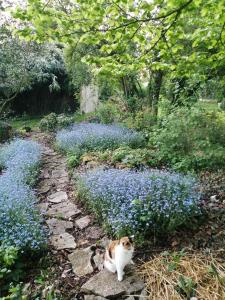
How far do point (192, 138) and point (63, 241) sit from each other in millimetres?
3815

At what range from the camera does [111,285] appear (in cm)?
317

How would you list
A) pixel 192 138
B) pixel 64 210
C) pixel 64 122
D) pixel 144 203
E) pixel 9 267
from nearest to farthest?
pixel 9 267 → pixel 144 203 → pixel 64 210 → pixel 192 138 → pixel 64 122

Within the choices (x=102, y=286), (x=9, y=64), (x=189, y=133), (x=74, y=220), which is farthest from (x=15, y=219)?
(x=9, y=64)

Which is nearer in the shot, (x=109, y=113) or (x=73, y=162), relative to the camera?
(x=73, y=162)

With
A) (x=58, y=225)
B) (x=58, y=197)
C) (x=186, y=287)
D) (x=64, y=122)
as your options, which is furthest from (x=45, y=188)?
(x=64, y=122)

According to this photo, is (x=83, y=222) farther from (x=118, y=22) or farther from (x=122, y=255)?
(x=118, y=22)

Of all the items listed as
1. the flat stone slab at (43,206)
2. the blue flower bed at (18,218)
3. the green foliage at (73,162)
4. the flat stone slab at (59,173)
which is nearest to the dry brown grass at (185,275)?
the blue flower bed at (18,218)

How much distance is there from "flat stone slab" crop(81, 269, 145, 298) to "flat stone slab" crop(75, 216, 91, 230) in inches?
54.1

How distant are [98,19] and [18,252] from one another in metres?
3.48

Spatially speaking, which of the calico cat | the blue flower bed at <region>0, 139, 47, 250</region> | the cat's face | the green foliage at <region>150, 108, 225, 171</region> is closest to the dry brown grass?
the calico cat

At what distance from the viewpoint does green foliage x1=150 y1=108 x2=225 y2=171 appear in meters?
6.30

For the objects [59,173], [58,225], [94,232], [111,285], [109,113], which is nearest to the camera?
[111,285]

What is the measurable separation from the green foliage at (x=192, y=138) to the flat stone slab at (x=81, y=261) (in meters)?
3.06

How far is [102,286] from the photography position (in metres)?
3.18
